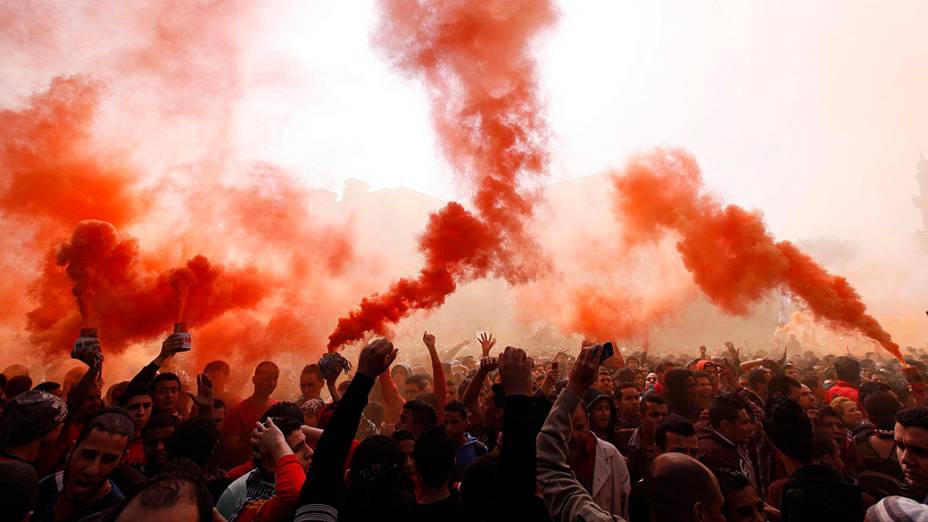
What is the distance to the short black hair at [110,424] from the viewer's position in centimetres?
339

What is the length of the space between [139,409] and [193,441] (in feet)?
5.62

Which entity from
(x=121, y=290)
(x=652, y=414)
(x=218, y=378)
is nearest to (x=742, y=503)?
(x=652, y=414)

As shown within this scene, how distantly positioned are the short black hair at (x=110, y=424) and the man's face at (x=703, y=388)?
777cm

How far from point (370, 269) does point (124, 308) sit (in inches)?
772

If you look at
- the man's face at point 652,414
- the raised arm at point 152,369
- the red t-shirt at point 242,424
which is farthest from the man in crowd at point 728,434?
the raised arm at point 152,369

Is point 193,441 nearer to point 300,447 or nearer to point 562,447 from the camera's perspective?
point 300,447

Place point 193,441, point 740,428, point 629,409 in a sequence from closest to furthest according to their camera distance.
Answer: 1. point 193,441
2. point 740,428
3. point 629,409

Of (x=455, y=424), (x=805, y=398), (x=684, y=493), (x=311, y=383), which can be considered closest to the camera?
(x=684, y=493)

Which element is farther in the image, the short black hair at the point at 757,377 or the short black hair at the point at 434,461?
the short black hair at the point at 757,377

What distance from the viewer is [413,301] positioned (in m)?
16.8

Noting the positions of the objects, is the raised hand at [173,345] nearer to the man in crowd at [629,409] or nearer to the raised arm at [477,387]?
the raised arm at [477,387]

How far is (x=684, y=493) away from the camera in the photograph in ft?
8.05

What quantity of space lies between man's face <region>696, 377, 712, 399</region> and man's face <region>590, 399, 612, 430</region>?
2.52m

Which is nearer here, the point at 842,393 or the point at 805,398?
the point at 805,398
